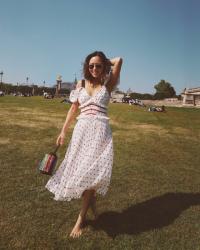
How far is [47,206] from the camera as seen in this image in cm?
547

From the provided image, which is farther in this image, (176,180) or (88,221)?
(176,180)

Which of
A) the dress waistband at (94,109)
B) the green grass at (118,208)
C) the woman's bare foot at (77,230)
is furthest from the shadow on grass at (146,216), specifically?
the dress waistband at (94,109)

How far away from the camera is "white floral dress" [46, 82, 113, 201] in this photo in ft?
14.3

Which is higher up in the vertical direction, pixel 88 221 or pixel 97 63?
pixel 97 63

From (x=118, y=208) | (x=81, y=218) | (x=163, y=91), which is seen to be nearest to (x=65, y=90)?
(x=163, y=91)

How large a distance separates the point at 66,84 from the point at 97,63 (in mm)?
125116

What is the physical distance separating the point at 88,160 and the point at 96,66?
1.32 metres

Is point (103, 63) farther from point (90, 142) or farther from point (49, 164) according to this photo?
point (49, 164)

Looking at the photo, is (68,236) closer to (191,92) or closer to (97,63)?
(97,63)

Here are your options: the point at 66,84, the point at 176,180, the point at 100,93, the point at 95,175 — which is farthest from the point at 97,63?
the point at 66,84

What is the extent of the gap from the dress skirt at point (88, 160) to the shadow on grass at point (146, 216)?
2.44 ft

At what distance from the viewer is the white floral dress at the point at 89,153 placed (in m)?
4.35

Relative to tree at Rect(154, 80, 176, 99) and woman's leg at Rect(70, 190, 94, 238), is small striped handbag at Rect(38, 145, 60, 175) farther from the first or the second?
tree at Rect(154, 80, 176, 99)

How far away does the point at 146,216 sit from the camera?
5.43 metres
